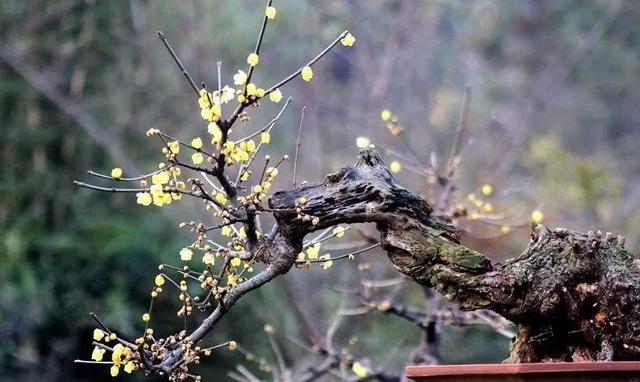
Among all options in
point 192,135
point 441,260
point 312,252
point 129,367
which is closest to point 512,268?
point 441,260

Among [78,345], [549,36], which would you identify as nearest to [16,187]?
[78,345]

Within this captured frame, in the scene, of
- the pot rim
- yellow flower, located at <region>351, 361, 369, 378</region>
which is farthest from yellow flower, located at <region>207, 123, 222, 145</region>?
yellow flower, located at <region>351, 361, 369, 378</region>

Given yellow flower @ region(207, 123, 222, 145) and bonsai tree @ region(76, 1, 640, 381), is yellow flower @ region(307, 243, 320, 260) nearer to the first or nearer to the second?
bonsai tree @ region(76, 1, 640, 381)

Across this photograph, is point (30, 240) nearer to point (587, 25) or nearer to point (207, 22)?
point (207, 22)

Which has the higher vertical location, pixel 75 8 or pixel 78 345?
pixel 75 8

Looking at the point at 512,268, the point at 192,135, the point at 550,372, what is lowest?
the point at 550,372

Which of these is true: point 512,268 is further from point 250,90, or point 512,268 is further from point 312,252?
point 250,90
